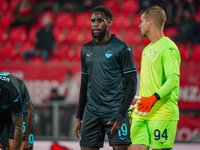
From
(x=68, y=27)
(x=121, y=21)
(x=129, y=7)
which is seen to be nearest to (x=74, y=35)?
(x=68, y=27)

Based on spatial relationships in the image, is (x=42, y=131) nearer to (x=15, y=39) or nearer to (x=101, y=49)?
(x=15, y=39)

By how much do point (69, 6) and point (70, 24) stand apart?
2.18 ft

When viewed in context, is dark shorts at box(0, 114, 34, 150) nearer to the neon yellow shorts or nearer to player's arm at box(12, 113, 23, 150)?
player's arm at box(12, 113, 23, 150)

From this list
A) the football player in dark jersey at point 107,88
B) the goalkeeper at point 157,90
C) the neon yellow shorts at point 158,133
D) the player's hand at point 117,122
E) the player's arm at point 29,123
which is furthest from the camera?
the player's arm at point 29,123

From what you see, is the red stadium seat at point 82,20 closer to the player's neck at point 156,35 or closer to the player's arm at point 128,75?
the player's neck at point 156,35

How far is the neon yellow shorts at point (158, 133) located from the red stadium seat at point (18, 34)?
9906 mm

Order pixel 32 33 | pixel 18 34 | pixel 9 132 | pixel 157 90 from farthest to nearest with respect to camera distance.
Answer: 1. pixel 18 34
2. pixel 32 33
3. pixel 9 132
4. pixel 157 90

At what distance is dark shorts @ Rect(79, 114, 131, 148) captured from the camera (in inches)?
143

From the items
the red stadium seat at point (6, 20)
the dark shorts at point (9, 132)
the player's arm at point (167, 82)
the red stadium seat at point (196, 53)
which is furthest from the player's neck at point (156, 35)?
the red stadium seat at point (6, 20)

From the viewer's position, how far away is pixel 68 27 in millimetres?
13484

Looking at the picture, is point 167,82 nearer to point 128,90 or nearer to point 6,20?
point 128,90

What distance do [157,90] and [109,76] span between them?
2.01 feet

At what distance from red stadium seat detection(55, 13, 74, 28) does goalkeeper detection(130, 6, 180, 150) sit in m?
9.40

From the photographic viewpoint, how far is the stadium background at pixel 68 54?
30.6 feet
